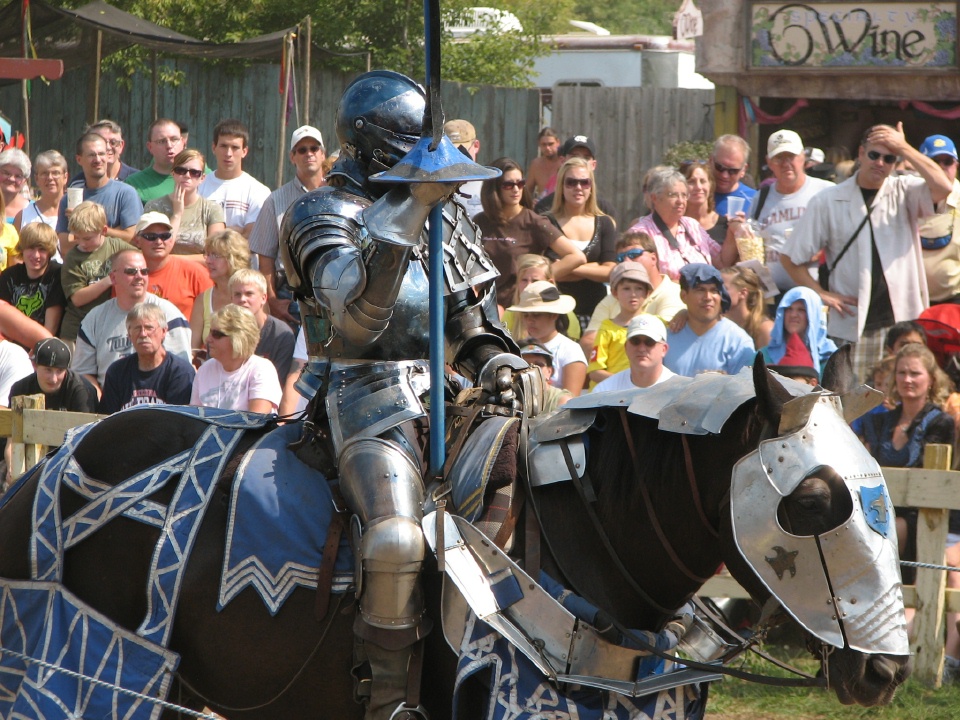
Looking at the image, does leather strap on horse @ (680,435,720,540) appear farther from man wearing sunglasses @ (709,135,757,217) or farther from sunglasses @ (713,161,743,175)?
sunglasses @ (713,161,743,175)

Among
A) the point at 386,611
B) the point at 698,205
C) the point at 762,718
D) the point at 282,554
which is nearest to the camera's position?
the point at 386,611

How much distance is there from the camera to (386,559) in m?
3.49

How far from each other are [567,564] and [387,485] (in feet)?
1.75

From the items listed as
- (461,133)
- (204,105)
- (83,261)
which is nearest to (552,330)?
(461,133)

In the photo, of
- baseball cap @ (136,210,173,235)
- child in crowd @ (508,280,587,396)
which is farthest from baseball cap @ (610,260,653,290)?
baseball cap @ (136,210,173,235)

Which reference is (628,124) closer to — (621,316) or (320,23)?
(320,23)

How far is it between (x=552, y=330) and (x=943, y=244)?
250 cm

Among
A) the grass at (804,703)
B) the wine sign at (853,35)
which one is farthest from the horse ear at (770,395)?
the wine sign at (853,35)

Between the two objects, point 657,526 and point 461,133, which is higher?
point 461,133

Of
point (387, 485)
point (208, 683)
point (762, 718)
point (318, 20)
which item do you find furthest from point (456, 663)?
point (318, 20)

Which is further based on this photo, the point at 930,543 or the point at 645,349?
the point at 645,349

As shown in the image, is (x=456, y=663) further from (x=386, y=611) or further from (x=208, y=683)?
(x=208, y=683)

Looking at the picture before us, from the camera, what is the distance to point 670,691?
11.2 feet

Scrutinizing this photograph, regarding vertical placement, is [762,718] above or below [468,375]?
below
